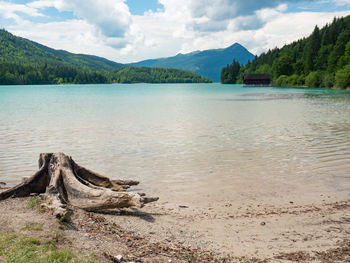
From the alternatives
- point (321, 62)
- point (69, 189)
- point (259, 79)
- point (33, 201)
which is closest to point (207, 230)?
point (69, 189)

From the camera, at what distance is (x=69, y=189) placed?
9383 mm

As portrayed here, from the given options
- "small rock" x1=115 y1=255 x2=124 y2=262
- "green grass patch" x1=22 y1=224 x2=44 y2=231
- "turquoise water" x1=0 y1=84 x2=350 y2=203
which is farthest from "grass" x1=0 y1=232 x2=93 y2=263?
"turquoise water" x1=0 y1=84 x2=350 y2=203

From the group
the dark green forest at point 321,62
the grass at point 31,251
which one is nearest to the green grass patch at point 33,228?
the grass at point 31,251

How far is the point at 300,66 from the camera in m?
144

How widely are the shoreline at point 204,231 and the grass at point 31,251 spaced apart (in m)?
0.32

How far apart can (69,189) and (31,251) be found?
3942mm

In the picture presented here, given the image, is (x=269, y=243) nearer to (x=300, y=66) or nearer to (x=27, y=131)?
(x=27, y=131)

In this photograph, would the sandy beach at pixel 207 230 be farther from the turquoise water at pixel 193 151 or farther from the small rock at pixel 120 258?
the turquoise water at pixel 193 151

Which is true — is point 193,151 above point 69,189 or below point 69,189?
below

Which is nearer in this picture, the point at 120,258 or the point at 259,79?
the point at 120,258

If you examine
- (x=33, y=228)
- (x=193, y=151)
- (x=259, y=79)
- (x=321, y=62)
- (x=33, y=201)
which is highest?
(x=321, y=62)

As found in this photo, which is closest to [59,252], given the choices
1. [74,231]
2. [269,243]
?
[74,231]

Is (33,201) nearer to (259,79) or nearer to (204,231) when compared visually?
(204,231)

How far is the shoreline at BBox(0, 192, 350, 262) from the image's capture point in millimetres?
6312
